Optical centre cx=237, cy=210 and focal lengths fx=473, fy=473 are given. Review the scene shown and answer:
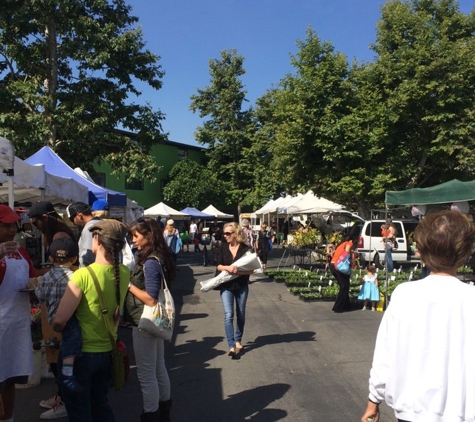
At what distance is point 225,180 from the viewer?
44.0m

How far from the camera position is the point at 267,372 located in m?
5.70

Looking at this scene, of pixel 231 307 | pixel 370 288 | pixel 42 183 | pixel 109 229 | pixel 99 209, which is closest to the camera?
pixel 109 229

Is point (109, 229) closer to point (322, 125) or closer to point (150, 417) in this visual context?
point (150, 417)

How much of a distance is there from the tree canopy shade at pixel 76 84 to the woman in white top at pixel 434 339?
15372 millimetres

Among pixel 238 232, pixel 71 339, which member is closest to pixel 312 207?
pixel 238 232

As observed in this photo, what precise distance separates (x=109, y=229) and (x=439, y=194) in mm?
8623

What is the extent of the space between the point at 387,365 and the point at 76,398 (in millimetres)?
1945

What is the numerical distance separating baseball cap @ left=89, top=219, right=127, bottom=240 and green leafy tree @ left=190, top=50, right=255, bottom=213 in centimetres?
3862

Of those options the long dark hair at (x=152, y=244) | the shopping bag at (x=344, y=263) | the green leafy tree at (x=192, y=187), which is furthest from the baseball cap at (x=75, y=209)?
the green leafy tree at (x=192, y=187)

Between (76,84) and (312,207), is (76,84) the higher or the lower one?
the higher one

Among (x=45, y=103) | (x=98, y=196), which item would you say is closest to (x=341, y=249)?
(x=98, y=196)

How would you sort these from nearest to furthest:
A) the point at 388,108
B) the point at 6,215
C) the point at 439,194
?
the point at 6,215 → the point at 439,194 → the point at 388,108

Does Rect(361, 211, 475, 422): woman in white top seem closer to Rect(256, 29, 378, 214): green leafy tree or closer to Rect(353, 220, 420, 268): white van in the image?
Rect(353, 220, 420, 268): white van

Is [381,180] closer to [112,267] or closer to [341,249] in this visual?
[341,249]
